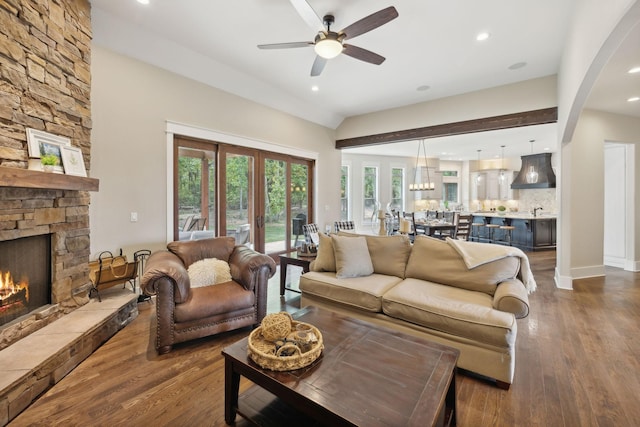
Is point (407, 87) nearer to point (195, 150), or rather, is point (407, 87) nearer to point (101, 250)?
point (195, 150)

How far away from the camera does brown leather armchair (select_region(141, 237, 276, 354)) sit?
2.39m

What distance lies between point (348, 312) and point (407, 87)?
13.4 feet

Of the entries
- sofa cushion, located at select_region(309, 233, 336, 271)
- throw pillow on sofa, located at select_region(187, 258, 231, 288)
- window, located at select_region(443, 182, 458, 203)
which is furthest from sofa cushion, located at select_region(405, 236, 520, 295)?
window, located at select_region(443, 182, 458, 203)

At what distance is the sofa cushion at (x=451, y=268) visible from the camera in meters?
2.55

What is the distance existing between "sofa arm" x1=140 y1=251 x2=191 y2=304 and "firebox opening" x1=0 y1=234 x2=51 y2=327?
875 mm

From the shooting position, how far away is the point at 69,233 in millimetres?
2676

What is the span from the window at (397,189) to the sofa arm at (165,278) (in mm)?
8714

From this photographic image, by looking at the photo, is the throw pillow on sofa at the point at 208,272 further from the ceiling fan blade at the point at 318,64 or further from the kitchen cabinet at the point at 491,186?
the kitchen cabinet at the point at 491,186

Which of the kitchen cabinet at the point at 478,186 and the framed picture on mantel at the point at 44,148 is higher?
the kitchen cabinet at the point at 478,186

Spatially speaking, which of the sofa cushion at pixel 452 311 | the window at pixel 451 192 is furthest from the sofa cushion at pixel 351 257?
the window at pixel 451 192

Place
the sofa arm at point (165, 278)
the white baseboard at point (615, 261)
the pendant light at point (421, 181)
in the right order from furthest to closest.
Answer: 1. the pendant light at point (421, 181)
2. the white baseboard at point (615, 261)
3. the sofa arm at point (165, 278)

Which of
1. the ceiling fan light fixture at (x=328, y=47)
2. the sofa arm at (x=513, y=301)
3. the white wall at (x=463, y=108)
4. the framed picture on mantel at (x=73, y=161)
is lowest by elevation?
the sofa arm at (x=513, y=301)

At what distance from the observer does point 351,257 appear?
309 centimetres

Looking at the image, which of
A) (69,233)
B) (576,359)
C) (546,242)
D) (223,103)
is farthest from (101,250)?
(546,242)
